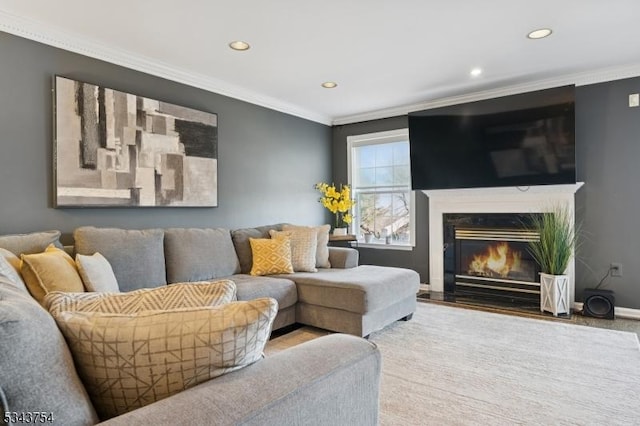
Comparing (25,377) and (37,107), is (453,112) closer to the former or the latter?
(37,107)

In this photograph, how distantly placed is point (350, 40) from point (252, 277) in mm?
2237

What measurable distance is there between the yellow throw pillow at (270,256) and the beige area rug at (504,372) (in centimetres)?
64

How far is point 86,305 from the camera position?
99 cm

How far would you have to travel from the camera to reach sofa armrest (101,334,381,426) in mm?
787

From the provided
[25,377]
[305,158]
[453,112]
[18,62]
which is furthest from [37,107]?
[453,112]

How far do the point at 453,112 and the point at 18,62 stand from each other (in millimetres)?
4133

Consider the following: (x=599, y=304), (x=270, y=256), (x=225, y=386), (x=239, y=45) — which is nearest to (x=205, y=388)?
(x=225, y=386)

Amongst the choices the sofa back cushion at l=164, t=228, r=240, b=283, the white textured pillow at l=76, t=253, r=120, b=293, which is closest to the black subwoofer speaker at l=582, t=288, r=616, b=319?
the sofa back cushion at l=164, t=228, r=240, b=283

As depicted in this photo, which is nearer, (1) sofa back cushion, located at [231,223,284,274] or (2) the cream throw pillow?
(1) sofa back cushion, located at [231,223,284,274]

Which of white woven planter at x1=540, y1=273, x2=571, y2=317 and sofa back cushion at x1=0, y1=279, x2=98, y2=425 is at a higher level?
sofa back cushion at x1=0, y1=279, x2=98, y2=425

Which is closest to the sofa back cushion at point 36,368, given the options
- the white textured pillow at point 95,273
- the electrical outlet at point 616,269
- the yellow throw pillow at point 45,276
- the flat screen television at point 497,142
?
the yellow throw pillow at point 45,276

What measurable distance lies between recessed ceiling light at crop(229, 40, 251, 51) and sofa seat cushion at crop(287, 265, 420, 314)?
2075 mm

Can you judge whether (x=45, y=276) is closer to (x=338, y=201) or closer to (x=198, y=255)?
(x=198, y=255)

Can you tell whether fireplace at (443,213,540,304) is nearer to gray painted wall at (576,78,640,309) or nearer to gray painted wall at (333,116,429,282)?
gray painted wall at (333,116,429,282)
